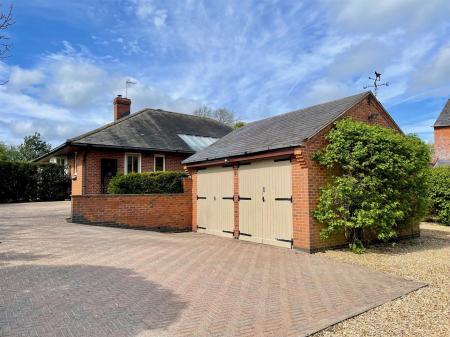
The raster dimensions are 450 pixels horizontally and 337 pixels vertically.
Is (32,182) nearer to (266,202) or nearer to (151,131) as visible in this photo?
(151,131)

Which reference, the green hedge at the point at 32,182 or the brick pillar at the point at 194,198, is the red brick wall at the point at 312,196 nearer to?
the brick pillar at the point at 194,198

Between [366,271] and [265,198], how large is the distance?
12.2ft

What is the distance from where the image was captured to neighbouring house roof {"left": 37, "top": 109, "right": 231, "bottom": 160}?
1713 cm

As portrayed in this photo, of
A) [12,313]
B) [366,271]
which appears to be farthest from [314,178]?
[12,313]

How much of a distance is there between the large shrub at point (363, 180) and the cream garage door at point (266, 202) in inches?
37.7

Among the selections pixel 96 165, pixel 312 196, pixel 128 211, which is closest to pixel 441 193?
pixel 312 196

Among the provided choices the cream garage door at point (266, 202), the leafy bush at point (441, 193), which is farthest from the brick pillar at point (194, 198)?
the leafy bush at point (441, 193)

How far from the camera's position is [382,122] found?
11641 millimetres

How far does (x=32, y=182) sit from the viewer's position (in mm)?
23234

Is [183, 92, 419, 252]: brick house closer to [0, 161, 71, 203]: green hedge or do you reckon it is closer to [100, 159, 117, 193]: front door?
[100, 159, 117, 193]: front door

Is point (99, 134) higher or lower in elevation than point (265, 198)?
higher

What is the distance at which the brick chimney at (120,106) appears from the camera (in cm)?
2347

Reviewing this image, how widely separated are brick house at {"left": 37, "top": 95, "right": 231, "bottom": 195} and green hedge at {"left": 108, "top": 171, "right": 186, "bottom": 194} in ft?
9.37

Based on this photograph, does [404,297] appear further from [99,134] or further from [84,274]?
[99,134]
